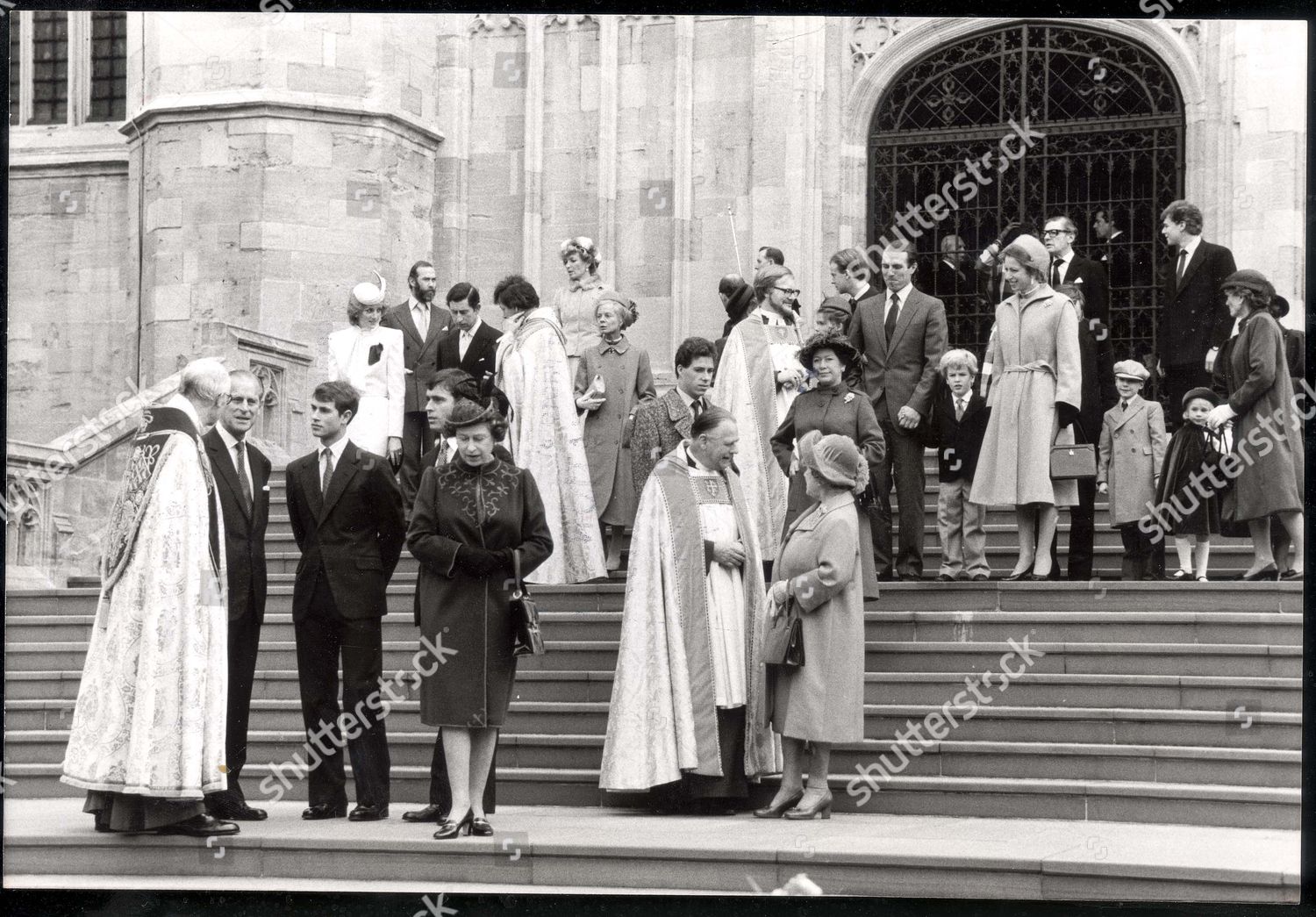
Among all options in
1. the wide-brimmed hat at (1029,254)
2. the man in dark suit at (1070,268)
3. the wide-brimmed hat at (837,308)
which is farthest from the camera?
the man in dark suit at (1070,268)

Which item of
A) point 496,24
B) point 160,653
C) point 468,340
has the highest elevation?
point 496,24

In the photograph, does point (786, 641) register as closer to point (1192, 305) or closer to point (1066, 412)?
point (1066, 412)

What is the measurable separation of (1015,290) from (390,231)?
8.39 m

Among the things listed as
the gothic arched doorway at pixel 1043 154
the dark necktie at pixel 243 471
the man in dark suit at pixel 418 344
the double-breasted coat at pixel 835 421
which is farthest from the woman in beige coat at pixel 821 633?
the gothic arched doorway at pixel 1043 154

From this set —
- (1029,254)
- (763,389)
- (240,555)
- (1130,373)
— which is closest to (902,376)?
(763,389)

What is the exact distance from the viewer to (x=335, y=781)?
8.93 m

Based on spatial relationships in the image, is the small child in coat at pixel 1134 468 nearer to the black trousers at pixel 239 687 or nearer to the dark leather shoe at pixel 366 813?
the dark leather shoe at pixel 366 813

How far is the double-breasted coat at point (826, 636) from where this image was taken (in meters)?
8.95

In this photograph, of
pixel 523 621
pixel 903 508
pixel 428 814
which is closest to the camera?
pixel 523 621

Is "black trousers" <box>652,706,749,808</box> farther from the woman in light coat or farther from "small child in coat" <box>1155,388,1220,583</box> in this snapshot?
"small child in coat" <box>1155,388,1220,583</box>

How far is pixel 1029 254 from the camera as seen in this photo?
1086 cm

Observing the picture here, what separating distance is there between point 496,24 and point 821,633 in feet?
36.3

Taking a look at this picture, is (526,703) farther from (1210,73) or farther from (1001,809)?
(1210,73)

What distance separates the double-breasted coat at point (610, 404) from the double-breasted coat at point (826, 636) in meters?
3.06
